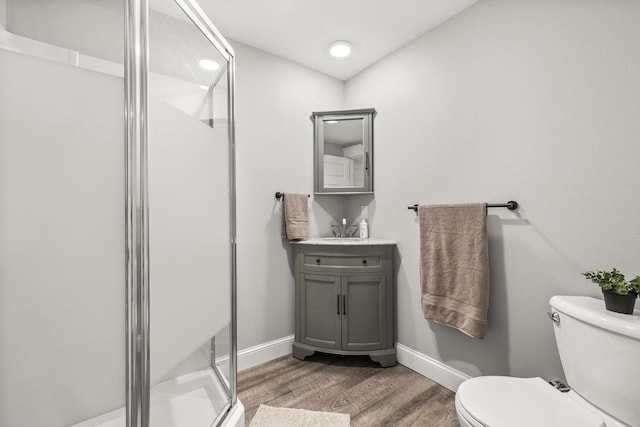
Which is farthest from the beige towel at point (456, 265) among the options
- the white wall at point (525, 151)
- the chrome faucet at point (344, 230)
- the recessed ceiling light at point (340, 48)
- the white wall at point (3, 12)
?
the white wall at point (3, 12)

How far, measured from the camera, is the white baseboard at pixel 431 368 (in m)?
1.70

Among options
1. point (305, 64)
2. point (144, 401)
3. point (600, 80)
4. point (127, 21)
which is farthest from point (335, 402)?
point (305, 64)

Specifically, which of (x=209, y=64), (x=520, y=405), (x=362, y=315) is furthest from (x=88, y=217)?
(x=362, y=315)

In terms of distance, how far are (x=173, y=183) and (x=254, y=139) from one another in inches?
48.9

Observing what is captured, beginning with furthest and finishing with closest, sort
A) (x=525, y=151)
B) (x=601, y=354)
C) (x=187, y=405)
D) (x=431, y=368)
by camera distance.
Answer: (x=431, y=368) < (x=525, y=151) < (x=187, y=405) < (x=601, y=354)

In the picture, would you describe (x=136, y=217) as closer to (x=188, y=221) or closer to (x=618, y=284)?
(x=188, y=221)

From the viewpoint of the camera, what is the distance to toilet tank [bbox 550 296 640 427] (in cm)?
90

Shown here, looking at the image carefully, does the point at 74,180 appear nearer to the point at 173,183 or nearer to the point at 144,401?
the point at 173,183

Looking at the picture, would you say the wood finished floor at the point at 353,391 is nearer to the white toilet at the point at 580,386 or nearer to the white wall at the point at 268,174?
the white wall at the point at 268,174

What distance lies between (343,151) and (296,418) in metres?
1.86

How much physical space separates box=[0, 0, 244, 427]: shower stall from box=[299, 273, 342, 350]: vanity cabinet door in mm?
1156

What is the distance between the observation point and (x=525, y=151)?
4.71 feet

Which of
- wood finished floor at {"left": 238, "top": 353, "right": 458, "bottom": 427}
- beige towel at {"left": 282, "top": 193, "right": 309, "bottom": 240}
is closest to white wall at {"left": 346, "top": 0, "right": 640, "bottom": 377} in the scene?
wood finished floor at {"left": 238, "top": 353, "right": 458, "bottom": 427}

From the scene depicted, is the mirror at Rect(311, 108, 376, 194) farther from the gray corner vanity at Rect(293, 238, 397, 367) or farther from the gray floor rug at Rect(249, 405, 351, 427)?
the gray floor rug at Rect(249, 405, 351, 427)
